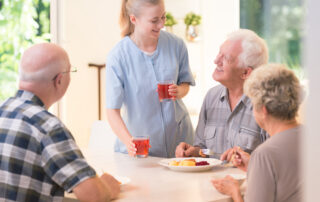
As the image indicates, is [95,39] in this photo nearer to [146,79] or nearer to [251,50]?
[146,79]

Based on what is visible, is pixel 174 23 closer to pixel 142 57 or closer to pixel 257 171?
pixel 142 57

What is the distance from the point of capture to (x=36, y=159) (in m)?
1.44

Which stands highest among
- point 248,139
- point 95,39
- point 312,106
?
point 312,106

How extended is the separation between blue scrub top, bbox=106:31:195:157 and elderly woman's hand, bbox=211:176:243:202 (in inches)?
32.8

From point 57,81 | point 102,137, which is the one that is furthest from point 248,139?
point 102,137

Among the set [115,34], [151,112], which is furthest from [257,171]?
[115,34]

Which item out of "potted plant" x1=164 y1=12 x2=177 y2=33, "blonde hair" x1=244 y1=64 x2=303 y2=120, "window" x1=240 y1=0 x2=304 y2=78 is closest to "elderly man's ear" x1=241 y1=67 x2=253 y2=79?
"blonde hair" x1=244 y1=64 x2=303 y2=120

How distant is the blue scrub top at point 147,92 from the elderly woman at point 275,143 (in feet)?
2.93

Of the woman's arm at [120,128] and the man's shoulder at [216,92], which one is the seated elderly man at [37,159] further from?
the man's shoulder at [216,92]

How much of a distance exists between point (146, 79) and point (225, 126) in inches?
20.7

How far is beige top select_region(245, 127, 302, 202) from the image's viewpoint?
150 cm

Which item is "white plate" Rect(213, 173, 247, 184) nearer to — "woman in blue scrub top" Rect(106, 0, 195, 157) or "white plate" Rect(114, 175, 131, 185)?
"white plate" Rect(114, 175, 131, 185)

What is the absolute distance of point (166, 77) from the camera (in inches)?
102

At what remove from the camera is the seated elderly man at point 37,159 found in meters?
1.42
